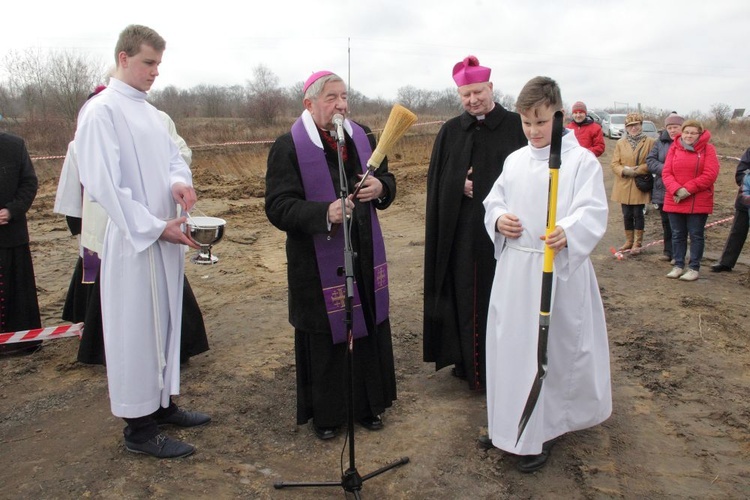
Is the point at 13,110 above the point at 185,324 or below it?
above

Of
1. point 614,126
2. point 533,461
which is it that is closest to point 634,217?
point 533,461

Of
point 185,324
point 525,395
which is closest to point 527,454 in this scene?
point 525,395

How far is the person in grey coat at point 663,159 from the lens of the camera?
764 cm

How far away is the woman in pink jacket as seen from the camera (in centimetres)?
703

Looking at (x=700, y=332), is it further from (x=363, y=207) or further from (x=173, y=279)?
(x=173, y=279)

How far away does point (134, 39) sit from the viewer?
10.5ft

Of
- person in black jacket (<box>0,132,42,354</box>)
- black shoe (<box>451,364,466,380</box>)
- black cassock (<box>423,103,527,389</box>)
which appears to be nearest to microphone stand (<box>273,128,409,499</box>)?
black cassock (<box>423,103,527,389</box>)

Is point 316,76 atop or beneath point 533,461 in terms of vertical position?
atop

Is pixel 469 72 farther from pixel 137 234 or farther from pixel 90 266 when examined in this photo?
pixel 90 266

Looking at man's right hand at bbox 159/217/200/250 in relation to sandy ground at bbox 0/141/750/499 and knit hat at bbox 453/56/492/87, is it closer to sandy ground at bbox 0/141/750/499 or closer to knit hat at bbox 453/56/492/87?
sandy ground at bbox 0/141/750/499

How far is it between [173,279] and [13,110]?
86.9ft

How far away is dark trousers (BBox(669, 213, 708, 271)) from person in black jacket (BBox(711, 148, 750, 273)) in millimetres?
441

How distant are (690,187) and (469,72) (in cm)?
428

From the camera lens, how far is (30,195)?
5.35 metres
